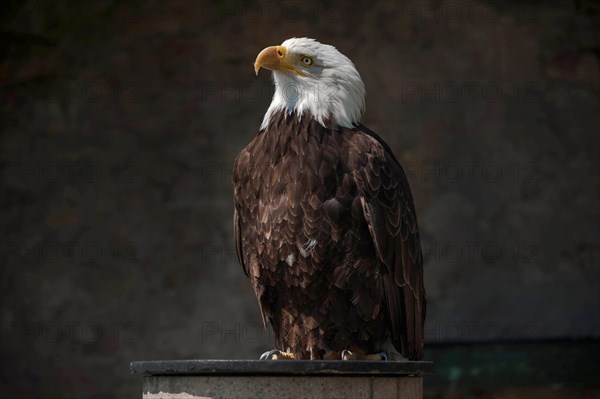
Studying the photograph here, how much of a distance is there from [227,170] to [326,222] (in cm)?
321

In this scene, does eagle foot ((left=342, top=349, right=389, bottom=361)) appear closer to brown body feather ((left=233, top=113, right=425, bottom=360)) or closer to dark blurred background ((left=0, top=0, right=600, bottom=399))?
brown body feather ((left=233, top=113, right=425, bottom=360))

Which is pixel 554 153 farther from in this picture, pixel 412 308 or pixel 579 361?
pixel 412 308

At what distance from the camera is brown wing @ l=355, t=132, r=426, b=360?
4113 mm

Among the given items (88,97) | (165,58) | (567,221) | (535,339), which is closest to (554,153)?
(567,221)

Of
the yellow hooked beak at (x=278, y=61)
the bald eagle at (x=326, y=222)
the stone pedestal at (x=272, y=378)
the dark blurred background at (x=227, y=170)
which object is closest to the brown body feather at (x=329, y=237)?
the bald eagle at (x=326, y=222)

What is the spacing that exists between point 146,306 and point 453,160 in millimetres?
2120

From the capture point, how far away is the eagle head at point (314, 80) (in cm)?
425

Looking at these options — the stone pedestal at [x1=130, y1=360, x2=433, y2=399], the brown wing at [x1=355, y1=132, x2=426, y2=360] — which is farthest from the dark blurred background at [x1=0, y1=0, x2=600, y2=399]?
the stone pedestal at [x1=130, y1=360, x2=433, y2=399]

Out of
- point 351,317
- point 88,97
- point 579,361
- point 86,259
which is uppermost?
point 88,97

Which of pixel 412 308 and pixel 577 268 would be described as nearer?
pixel 412 308

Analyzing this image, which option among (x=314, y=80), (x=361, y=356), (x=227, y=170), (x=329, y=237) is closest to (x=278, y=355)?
(x=361, y=356)

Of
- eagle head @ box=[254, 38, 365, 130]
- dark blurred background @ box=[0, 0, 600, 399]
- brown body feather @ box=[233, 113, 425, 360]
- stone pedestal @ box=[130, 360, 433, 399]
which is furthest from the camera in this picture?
dark blurred background @ box=[0, 0, 600, 399]

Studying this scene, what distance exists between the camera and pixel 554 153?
7137 mm

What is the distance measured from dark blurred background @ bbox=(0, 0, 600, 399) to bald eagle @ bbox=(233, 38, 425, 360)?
2754 millimetres
